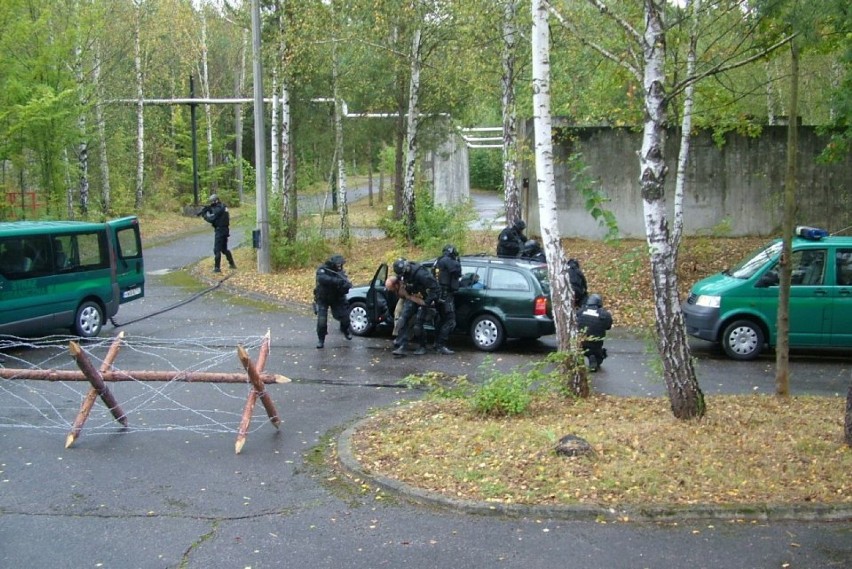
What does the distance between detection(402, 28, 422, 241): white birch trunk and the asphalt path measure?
10792mm

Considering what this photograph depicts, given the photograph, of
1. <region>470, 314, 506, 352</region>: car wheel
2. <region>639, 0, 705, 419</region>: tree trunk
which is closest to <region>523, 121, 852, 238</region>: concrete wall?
<region>470, 314, 506, 352</region>: car wheel

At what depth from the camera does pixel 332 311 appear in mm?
14719

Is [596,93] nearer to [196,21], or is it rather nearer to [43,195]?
[43,195]

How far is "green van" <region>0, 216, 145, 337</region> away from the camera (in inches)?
550

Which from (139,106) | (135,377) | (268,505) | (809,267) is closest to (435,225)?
(809,267)

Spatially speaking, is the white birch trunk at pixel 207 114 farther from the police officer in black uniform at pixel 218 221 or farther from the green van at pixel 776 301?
the green van at pixel 776 301

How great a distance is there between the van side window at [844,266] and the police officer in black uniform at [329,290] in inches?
298

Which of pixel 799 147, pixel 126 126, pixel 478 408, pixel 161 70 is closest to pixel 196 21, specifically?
pixel 161 70

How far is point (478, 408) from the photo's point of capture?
30.6ft

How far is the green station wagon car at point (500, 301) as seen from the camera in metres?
14.1

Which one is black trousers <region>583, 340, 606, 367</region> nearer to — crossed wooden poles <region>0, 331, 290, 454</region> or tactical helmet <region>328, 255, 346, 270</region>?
tactical helmet <region>328, 255, 346, 270</region>

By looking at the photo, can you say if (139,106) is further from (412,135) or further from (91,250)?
(91,250)

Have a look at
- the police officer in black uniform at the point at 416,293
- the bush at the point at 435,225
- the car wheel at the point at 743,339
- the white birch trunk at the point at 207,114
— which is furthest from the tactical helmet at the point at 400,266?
the white birch trunk at the point at 207,114

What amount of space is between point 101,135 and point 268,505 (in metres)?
28.4
